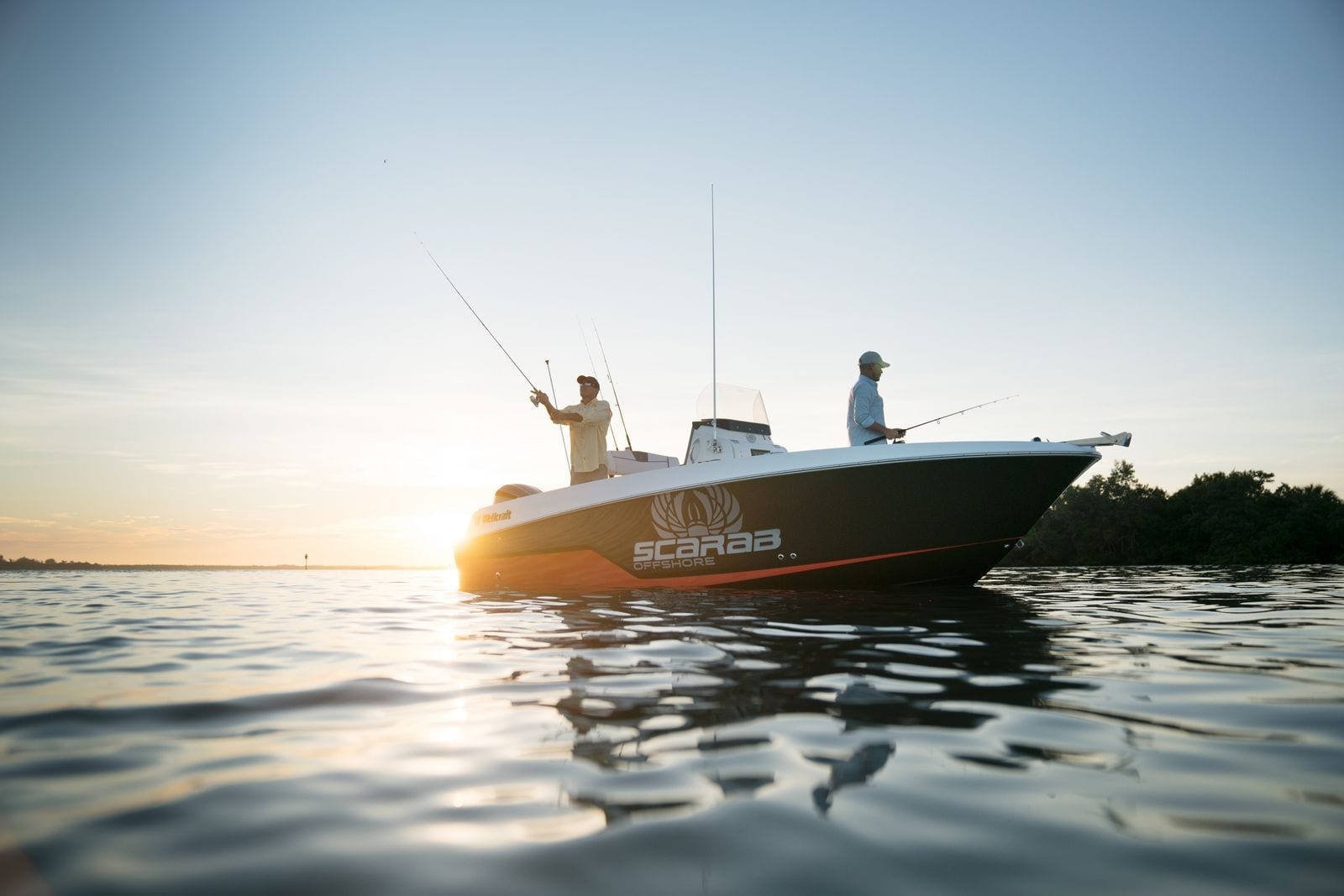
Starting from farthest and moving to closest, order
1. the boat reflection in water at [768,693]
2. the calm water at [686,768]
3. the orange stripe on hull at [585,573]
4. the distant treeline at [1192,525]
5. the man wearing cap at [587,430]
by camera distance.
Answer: the distant treeline at [1192,525] < the man wearing cap at [587,430] < the orange stripe on hull at [585,573] < the boat reflection in water at [768,693] < the calm water at [686,768]

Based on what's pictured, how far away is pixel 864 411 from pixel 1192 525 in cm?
3707

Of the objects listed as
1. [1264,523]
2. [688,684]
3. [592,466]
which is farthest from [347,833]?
[1264,523]

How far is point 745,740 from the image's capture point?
6.96ft

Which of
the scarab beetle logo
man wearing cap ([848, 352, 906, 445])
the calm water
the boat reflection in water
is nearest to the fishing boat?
the scarab beetle logo

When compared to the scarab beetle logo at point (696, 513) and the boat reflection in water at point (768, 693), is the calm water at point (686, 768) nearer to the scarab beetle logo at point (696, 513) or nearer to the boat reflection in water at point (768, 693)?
the boat reflection in water at point (768, 693)

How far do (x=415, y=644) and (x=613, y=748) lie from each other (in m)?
2.80

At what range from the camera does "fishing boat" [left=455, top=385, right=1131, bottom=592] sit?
7086 millimetres

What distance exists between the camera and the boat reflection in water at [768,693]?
1.79m

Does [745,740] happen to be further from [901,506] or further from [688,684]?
[901,506]

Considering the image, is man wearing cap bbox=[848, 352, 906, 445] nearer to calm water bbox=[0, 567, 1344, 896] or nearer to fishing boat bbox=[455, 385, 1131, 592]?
fishing boat bbox=[455, 385, 1131, 592]

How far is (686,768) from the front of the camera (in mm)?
1870

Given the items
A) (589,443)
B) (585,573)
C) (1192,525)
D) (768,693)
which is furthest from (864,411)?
(1192,525)

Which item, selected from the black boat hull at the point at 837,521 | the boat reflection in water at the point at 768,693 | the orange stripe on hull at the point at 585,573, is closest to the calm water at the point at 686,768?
the boat reflection in water at the point at 768,693

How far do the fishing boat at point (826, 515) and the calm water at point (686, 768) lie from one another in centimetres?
291
